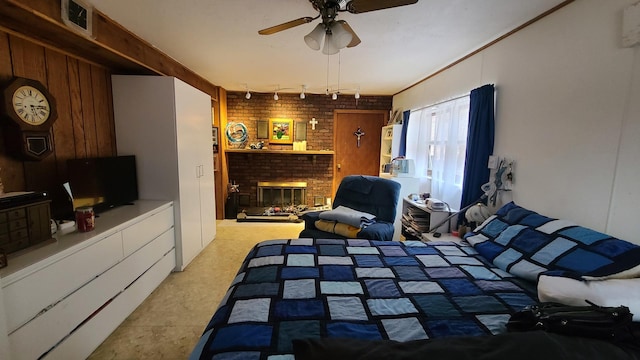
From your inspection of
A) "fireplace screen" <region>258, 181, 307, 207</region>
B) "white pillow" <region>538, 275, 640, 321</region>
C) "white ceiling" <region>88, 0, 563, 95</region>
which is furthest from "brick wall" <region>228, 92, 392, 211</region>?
"white pillow" <region>538, 275, 640, 321</region>

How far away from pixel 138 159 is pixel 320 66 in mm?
2381

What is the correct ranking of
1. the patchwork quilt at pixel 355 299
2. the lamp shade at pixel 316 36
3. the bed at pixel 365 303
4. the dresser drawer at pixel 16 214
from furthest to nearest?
the lamp shade at pixel 316 36
the dresser drawer at pixel 16 214
the patchwork quilt at pixel 355 299
the bed at pixel 365 303

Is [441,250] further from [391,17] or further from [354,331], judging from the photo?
[391,17]

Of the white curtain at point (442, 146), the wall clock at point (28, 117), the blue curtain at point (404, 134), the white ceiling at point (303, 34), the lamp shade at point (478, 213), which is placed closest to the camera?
the wall clock at point (28, 117)

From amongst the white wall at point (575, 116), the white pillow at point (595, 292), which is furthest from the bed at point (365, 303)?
the white wall at point (575, 116)

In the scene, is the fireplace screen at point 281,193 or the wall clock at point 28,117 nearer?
the wall clock at point 28,117

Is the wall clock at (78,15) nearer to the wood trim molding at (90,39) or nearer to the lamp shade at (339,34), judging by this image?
the wood trim molding at (90,39)

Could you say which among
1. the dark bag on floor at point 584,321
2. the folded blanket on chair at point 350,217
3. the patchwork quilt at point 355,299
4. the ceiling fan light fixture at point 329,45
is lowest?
the patchwork quilt at point 355,299

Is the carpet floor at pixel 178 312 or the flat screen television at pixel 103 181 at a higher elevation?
the flat screen television at pixel 103 181

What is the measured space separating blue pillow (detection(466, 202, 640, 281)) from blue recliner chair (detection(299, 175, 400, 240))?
0.91 m

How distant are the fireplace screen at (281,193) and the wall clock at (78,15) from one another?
3749 mm

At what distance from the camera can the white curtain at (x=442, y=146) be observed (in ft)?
10.2

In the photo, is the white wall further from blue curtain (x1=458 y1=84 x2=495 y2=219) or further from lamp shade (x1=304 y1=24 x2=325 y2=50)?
lamp shade (x1=304 y1=24 x2=325 y2=50)

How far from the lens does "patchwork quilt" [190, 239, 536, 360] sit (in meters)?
1.04
